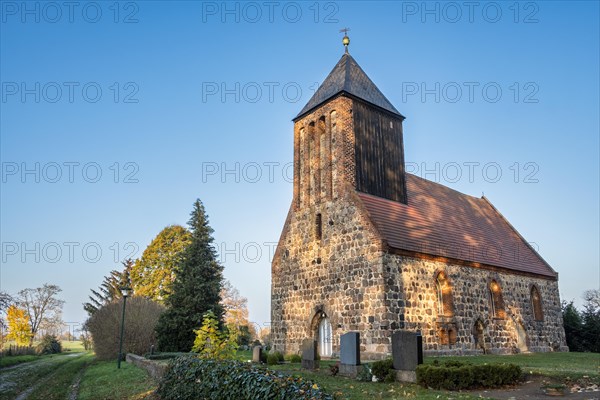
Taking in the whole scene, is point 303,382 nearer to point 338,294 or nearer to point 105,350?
point 338,294

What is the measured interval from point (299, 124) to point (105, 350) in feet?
57.0

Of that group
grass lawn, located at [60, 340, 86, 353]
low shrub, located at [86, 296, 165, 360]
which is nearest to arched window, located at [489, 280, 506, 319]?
low shrub, located at [86, 296, 165, 360]

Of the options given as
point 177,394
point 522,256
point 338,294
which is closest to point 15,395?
point 177,394

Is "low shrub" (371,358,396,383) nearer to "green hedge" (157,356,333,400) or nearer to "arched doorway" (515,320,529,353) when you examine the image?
"green hedge" (157,356,333,400)

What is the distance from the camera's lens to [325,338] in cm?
1834

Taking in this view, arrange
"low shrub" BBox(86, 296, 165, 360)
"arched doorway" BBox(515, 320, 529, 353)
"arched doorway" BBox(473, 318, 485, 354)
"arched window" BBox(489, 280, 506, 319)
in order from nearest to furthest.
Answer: "arched doorway" BBox(473, 318, 485, 354) → "arched window" BBox(489, 280, 506, 319) → "arched doorway" BBox(515, 320, 529, 353) → "low shrub" BBox(86, 296, 165, 360)

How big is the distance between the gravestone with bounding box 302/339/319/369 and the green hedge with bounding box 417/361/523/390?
Result: 4.34 m

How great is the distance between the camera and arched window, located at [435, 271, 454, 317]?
59.8ft

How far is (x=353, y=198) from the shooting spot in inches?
715

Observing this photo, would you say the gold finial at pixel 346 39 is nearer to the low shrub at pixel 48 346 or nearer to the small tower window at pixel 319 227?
the small tower window at pixel 319 227

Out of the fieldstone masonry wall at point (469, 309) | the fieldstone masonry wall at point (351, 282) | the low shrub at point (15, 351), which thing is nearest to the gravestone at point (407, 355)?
the fieldstone masonry wall at point (351, 282)

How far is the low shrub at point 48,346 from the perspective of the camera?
45641mm

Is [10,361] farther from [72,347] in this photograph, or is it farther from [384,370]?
[72,347]

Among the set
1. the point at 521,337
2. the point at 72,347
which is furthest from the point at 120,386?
the point at 72,347
